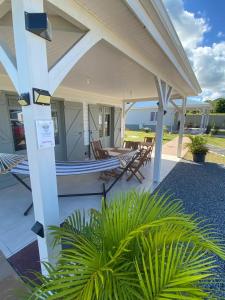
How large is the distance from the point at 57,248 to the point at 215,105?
3785cm

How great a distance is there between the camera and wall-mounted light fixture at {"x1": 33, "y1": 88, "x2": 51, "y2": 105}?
1.19 m

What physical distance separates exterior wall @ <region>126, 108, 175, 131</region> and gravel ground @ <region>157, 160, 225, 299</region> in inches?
569

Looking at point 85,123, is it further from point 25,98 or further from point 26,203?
point 25,98

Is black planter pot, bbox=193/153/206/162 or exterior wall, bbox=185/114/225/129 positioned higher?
exterior wall, bbox=185/114/225/129

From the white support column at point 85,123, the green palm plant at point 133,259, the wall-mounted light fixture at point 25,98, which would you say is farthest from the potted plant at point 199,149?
the wall-mounted light fixture at point 25,98

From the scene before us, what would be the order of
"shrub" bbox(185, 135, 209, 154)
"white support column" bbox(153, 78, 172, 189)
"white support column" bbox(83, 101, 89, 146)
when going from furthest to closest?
"white support column" bbox(83, 101, 89, 146) → "shrub" bbox(185, 135, 209, 154) → "white support column" bbox(153, 78, 172, 189)

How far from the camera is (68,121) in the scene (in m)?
5.84

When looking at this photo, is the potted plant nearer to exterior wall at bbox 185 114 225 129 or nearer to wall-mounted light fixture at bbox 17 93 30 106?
wall-mounted light fixture at bbox 17 93 30 106

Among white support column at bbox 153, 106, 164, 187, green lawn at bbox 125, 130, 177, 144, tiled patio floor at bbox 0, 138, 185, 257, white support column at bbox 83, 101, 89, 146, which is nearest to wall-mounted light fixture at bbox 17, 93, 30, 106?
tiled patio floor at bbox 0, 138, 185, 257

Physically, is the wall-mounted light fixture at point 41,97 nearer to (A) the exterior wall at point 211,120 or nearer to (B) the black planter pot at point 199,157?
(B) the black planter pot at point 199,157

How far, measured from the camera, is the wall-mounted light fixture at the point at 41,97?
1186 mm

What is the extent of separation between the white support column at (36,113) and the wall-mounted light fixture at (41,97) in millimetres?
31

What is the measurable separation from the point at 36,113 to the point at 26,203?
2.68m

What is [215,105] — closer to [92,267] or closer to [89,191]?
[89,191]
